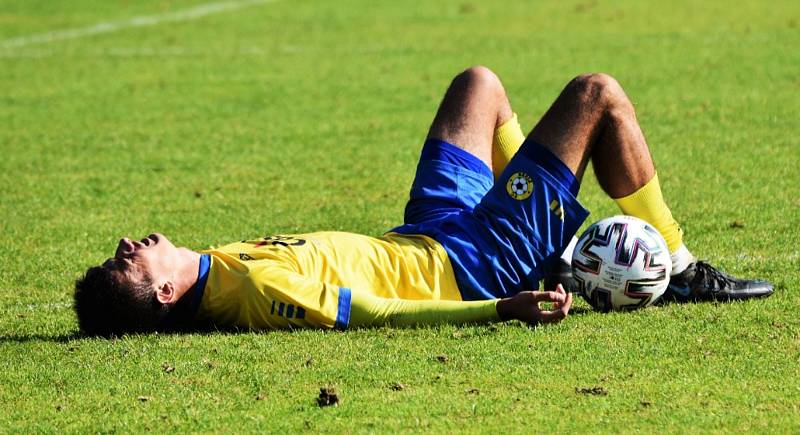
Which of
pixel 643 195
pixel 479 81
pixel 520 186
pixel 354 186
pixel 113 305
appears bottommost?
pixel 354 186

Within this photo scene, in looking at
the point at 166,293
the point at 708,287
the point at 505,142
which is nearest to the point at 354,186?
the point at 505,142

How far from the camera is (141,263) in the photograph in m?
6.79

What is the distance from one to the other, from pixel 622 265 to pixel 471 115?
1.53 metres

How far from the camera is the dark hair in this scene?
267 inches

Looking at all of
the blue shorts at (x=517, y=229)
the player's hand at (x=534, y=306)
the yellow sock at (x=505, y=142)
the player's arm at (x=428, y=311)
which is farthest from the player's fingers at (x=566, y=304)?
the yellow sock at (x=505, y=142)

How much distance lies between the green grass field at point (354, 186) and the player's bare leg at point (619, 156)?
0.67ft

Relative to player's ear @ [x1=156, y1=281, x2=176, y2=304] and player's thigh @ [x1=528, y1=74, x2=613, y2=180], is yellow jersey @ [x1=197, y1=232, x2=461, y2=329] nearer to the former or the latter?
player's ear @ [x1=156, y1=281, x2=176, y2=304]

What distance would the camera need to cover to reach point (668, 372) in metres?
6.02

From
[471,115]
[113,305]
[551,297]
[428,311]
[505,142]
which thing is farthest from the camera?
[505,142]

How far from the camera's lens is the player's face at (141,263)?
6.77 meters

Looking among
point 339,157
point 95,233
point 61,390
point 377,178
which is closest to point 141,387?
point 61,390

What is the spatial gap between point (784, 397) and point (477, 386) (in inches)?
53.7

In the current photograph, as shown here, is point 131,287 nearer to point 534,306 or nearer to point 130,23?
point 534,306

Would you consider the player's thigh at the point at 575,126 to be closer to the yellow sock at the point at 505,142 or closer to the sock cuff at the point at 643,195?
the sock cuff at the point at 643,195
